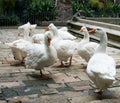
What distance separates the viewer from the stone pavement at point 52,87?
16.0ft

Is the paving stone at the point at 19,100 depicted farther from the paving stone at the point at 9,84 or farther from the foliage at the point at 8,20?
the foliage at the point at 8,20

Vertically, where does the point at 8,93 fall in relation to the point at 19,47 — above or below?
below

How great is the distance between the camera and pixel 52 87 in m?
5.54

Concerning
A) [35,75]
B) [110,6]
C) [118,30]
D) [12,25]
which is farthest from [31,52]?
[110,6]

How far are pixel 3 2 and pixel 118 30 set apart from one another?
9703 millimetres

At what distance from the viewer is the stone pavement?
4875 millimetres

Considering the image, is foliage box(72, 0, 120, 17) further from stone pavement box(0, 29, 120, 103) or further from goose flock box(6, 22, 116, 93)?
stone pavement box(0, 29, 120, 103)

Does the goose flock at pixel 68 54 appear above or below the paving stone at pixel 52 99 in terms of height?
above

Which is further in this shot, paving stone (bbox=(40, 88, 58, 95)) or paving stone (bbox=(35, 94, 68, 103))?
paving stone (bbox=(40, 88, 58, 95))

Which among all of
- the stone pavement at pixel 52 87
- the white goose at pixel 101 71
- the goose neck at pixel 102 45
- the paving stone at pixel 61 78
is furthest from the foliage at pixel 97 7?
the white goose at pixel 101 71

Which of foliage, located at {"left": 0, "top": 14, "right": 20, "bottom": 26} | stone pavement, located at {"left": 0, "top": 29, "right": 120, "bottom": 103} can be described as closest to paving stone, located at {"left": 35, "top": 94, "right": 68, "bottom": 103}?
stone pavement, located at {"left": 0, "top": 29, "right": 120, "bottom": 103}

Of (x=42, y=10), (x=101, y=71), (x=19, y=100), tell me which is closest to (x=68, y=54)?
(x=19, y=100)

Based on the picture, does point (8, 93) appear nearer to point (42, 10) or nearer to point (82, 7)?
point (42, 10)

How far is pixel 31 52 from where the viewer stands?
630 cm
